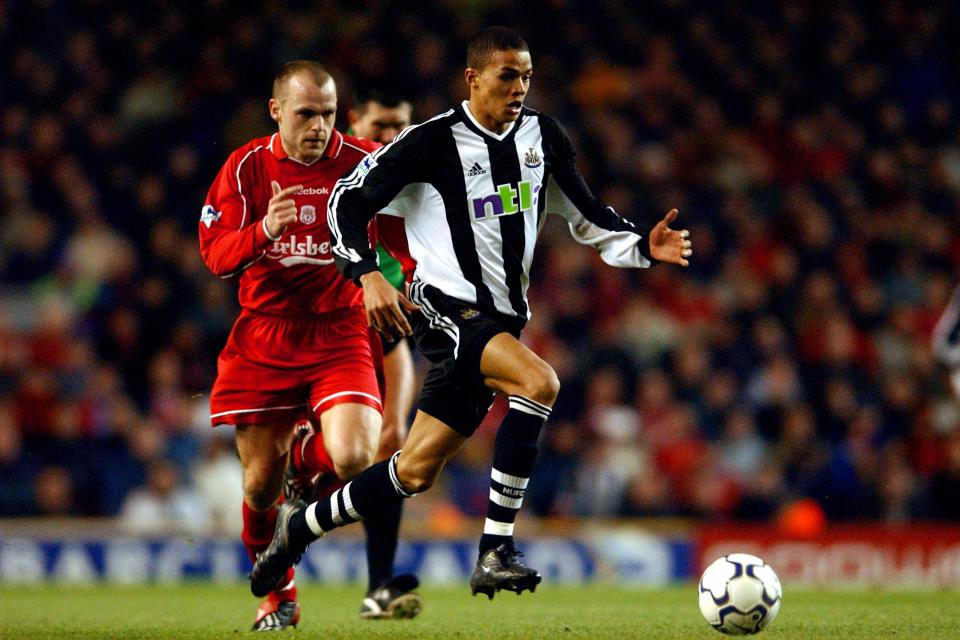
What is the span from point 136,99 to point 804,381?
7.71 metres

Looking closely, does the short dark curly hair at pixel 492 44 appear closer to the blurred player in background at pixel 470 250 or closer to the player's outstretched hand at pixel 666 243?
the blurred player in background at pixel 470 250

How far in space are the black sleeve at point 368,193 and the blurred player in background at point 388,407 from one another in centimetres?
75

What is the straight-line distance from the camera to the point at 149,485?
39.9ft

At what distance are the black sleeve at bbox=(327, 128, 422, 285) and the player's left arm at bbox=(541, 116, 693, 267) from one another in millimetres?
617

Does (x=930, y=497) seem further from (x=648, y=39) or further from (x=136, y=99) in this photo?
(x=136, y=99)

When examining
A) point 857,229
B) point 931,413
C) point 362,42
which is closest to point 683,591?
point 931,413

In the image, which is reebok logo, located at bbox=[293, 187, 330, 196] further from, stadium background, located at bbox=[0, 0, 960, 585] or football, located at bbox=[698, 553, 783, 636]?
stadium background, located at bbox=[0, 0, 960, 585]

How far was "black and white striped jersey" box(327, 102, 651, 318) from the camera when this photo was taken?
230 inches

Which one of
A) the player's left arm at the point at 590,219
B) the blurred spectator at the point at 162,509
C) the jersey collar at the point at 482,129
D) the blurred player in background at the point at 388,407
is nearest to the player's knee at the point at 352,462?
the blurred player in background at the point at 388,407

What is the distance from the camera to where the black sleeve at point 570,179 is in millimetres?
6082

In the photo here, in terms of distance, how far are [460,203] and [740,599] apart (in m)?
1.96

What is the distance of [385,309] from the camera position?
5.51 metres

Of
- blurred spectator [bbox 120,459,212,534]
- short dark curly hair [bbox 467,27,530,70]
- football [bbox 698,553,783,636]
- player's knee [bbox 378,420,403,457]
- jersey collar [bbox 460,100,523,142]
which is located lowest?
football [bbox 698,553,783,636]

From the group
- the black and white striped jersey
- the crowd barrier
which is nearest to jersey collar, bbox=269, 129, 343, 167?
the black and white striped jersey
